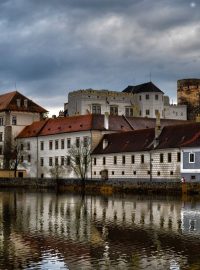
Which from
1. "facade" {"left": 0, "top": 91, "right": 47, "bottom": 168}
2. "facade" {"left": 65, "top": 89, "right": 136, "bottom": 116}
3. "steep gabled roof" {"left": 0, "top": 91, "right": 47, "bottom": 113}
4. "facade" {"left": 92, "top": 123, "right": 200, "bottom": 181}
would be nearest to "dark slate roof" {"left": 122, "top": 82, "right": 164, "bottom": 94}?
"facade" {"left": 65, "top": 89, "right": 136, "bottom": 116}

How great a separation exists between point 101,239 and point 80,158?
2169 inches

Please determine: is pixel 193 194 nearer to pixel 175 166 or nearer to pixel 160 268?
pixel 175 166

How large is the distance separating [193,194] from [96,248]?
1408 inches

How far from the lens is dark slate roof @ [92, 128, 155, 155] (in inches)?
2869

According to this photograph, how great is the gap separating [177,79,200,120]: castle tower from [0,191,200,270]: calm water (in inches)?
4029

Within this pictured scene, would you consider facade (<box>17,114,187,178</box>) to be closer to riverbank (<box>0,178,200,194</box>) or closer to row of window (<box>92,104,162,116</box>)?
riverbank (<box>0,178,200,194</box>)

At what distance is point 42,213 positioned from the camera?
127 ft

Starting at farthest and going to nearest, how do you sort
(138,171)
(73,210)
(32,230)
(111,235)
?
(138,171)
(73,210)
(32,230)
(111,235)

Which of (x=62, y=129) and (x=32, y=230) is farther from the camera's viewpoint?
(x=62, y=129)

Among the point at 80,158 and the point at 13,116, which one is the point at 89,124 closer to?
the point at 80,158

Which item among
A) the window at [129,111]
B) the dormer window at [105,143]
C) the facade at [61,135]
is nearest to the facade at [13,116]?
Result: the facade at [61,135]

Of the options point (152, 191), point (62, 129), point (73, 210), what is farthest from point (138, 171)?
point (73, 210)

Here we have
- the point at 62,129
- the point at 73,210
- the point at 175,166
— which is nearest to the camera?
the point at 73,210

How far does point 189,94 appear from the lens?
5664 inches
